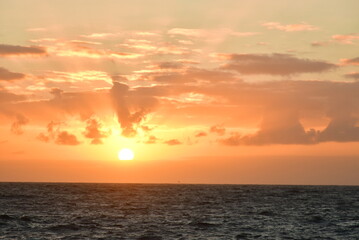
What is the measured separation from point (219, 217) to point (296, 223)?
11454 mm

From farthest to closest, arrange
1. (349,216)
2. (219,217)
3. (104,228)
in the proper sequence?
1. (349,216)
2. (219,217)
3. (104,228)

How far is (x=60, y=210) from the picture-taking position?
8819 cm

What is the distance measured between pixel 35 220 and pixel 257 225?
29.0m

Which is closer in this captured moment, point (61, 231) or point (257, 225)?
point (61, 231)

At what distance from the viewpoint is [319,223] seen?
73375 mm

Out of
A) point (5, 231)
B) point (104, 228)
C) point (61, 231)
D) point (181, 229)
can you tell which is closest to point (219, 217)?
point (181, 229)

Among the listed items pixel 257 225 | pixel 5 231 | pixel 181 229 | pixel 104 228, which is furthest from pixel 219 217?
pixel 5 231

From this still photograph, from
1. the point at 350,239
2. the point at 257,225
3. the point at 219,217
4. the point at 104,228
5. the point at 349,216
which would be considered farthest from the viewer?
the point at 349,216

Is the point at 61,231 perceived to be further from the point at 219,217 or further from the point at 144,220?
the point at 219,217

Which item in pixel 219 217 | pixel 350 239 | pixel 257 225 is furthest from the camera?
pixel 219 217

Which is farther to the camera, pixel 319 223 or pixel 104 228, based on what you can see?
pixel 319 223

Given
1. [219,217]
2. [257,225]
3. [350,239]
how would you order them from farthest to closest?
[219,217] < [257,225] < [350,239]

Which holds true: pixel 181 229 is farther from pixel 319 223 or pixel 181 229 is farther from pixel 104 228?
pixel 319 223

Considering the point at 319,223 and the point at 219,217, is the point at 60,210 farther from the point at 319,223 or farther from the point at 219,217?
the point at 319,223
